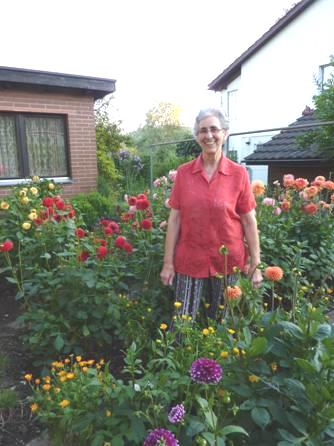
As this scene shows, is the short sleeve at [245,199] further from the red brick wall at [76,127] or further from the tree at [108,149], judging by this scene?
the tree at [108,149]

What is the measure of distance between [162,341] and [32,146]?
638 centimetres

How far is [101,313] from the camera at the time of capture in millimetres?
2242

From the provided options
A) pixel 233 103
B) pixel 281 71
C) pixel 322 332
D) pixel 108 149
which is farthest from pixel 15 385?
pixel 233 103

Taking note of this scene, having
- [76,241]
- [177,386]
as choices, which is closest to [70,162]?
[76,241]

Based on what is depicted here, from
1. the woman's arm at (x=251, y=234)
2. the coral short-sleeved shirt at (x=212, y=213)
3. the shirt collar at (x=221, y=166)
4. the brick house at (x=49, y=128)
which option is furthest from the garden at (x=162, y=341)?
the brick house at (x=49, y=128)

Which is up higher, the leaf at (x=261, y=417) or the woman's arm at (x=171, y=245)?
the woman's arm at (x=171, y=245)

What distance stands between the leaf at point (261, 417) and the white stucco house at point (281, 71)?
10.2m

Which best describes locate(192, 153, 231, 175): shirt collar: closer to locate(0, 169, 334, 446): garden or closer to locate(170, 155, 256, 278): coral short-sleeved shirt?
locate(170, 155, 256, 278): coral short-sleeved shirt

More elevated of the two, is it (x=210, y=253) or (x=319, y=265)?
(x=210, y=253)

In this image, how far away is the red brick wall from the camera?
Answer: 6.74m

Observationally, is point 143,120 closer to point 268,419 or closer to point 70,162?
point 70,162

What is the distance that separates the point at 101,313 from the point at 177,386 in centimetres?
99

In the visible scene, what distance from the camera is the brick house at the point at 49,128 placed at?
256 inches

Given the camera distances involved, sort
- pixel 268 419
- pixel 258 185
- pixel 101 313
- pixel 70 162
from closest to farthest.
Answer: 1. pixel 268 419
2. pixel 101 313
3. pixel 258 185
4. pixel 70 162
